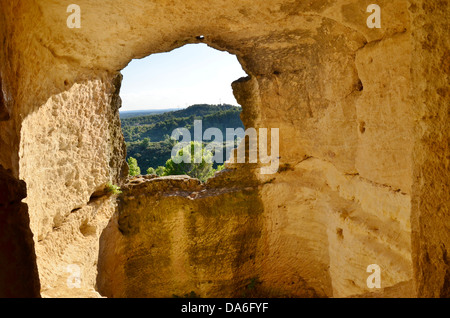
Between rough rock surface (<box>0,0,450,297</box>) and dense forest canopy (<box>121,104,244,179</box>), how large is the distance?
1686 centimetres

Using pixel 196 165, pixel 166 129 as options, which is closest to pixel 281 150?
pixel 196 165

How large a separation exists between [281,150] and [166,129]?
92.6 ft

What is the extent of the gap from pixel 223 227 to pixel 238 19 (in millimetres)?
2474

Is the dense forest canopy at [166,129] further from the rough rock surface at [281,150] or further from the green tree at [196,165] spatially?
the rough rock surface at [281,150]

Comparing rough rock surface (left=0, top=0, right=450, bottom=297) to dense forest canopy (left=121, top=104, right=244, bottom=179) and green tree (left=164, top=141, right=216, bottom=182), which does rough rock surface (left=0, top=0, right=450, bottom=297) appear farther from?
dense forest canopy (left=121, top=104, right=244, bottom=179)

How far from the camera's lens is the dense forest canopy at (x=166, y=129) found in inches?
1022

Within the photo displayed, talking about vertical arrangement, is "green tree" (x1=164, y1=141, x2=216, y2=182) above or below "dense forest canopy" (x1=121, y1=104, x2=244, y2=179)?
below

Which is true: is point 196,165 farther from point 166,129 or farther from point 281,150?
point 166,129

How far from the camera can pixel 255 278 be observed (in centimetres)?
461

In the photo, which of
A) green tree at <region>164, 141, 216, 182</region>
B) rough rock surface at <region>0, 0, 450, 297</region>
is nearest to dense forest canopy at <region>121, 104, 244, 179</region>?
→ green tree at <region>164, 141, 216, 182</region>

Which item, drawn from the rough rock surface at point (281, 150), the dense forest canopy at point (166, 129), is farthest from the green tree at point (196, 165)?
the rough rock surface at point (281, 150)

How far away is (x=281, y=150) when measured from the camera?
14.7 feet

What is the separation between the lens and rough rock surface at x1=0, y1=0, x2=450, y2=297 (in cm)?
156

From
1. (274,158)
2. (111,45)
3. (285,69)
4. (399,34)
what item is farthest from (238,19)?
(274,158)
